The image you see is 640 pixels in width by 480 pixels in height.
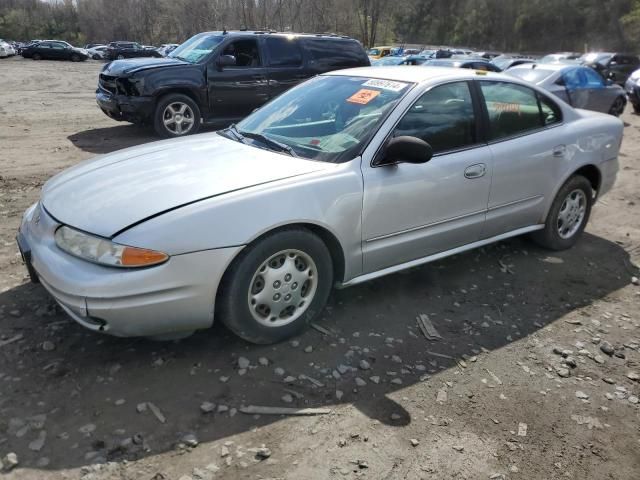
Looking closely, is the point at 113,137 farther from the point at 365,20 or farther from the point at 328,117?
the point at 365,20

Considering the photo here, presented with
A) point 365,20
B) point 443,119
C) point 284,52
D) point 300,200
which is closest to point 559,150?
point 443,119

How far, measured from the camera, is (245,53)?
9539 mm

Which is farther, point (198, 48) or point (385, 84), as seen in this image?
point (198, 48)

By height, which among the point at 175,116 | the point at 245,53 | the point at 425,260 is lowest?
the point at 425,260

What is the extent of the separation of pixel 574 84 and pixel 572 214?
300 inches

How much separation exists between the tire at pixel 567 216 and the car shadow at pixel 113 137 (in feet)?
21.2

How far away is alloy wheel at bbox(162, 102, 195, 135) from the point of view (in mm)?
9008

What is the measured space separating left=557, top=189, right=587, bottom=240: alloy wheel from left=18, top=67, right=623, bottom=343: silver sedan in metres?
0.14

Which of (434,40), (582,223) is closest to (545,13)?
(434,40)

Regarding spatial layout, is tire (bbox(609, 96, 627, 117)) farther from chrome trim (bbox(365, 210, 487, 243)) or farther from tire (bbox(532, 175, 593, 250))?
chrome trim (bbox(365, 210, 487, 243))

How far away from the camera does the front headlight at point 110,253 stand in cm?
270

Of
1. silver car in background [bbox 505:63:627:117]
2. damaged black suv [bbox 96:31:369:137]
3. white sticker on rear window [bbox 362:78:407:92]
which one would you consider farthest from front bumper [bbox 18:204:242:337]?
silver car in background [bbox 505:63:627:117]

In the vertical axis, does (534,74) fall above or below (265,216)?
above

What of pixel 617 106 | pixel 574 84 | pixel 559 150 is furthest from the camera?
pixel 617 106
